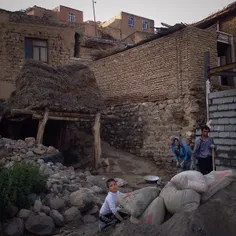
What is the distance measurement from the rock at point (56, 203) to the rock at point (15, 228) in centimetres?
69

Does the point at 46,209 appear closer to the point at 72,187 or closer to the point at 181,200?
the point at 72,187

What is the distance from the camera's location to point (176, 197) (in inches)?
153

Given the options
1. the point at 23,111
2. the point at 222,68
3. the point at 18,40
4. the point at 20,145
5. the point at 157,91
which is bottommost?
the point at 20,145

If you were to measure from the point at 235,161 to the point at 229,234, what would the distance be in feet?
16.3

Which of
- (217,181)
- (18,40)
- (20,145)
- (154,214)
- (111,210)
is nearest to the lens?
(154,214)

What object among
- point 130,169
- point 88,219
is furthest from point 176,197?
point 130,169

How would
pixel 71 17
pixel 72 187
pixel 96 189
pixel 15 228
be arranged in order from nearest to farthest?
pixel 15 228, pixel 72 187, pixel 96 189, pixel 71 17

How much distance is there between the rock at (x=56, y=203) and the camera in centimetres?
585

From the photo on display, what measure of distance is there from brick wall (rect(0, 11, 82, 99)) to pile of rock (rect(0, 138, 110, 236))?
29.0ft

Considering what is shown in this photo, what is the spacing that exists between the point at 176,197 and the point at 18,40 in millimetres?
14804

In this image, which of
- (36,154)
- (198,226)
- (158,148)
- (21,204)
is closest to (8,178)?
(21,204)

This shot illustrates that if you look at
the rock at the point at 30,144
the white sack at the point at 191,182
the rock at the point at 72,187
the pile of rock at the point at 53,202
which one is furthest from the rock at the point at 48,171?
the white sack at the point at 191,182

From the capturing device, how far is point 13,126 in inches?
501

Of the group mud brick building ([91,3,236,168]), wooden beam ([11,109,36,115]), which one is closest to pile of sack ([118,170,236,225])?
mud brick building ([91,3,236,168])
